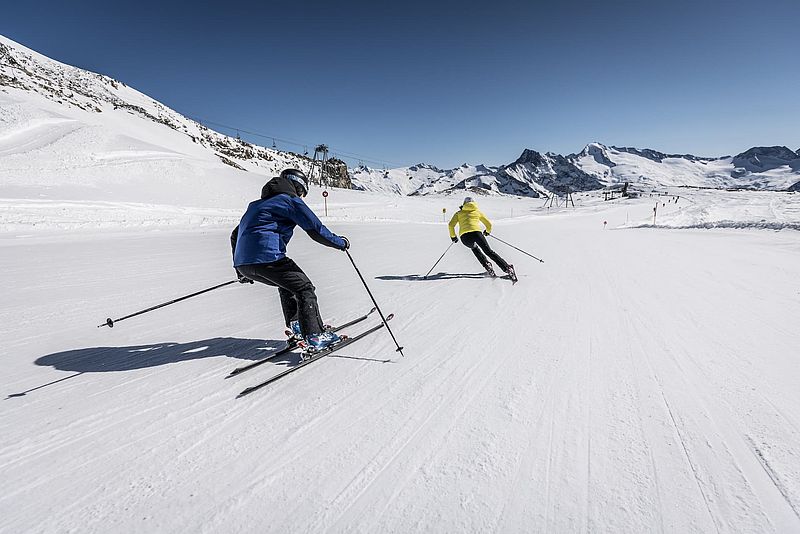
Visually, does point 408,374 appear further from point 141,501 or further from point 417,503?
point 141,501

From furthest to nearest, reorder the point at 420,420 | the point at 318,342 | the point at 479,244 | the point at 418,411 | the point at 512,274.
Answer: the point at 479,244 < the point at 512,274 < the point at 318,342 < the point at 418,411 < the point at 420,420

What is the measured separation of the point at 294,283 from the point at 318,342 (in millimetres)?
657

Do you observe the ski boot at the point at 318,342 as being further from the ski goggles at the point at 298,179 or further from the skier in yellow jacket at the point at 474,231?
the skier in yellow jacket at the point at 474,231

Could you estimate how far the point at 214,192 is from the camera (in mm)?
28734

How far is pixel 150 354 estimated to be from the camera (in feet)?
13.0

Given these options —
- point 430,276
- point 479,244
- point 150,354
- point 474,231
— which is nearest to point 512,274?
point 479,244

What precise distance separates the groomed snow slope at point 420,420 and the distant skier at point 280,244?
46cm

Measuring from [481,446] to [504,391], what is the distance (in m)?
0.76

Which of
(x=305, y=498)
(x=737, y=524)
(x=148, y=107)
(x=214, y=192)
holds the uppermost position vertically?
(x=148, y=107)

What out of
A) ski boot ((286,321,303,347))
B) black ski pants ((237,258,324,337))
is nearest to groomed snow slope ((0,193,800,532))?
ski boot ((286,321,303,347))

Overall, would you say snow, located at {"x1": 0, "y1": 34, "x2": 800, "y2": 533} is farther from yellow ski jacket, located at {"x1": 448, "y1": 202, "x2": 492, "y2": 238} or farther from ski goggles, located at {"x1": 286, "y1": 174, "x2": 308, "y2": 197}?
ski goggles, located at {"x1": 286, "y1": 174, "x2": 308, "y2": 197}

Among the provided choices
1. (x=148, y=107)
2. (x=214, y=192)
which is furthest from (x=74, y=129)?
(x=148, y=107)

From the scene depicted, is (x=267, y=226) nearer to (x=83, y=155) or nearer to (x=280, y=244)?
(x=280, y=244)

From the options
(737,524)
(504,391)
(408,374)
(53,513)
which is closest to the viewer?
(737,524)
